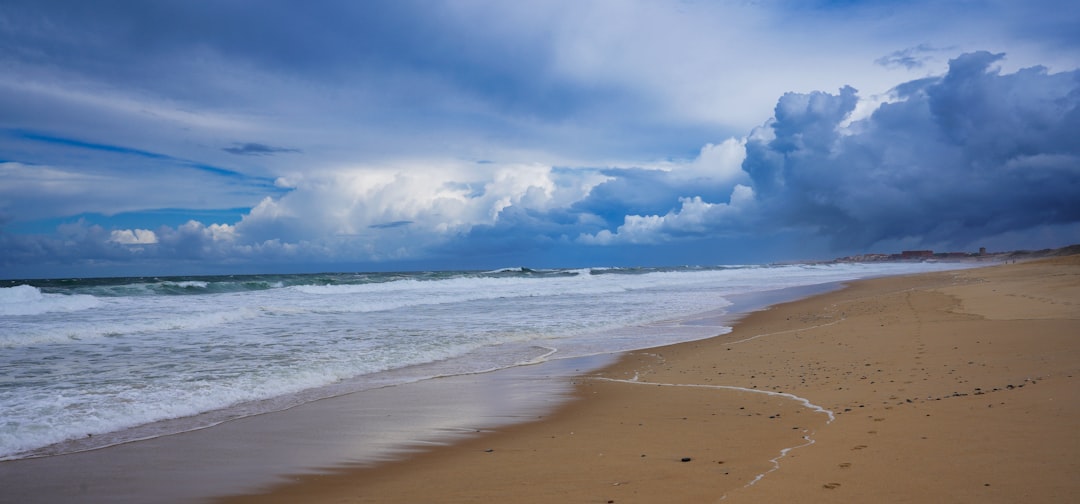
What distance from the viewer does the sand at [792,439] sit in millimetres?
4289

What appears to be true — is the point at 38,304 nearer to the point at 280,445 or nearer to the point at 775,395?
the point at 280,445

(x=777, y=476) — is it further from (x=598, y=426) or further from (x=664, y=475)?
(x=598, y=426)

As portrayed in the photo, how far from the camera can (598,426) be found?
6.97m

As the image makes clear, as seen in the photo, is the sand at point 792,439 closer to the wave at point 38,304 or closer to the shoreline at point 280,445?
the shoreline at point 280,445

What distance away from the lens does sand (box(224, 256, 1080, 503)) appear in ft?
14.1

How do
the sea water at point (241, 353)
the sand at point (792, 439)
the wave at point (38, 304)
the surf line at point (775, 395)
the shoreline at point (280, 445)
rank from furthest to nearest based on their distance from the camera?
the wave at point (38, 304) → the sea water at point (241, 353) → the shoreline at point (280, 445) → the surf line at point (775, 395) → the sand at point (792, 439)

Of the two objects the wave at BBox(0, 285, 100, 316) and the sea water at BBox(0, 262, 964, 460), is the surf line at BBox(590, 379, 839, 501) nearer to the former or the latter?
the sea water at BBox(0, 262, 964, 460)

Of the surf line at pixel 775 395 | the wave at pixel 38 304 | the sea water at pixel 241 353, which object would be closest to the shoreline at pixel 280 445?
the sea water at pixel 241 353

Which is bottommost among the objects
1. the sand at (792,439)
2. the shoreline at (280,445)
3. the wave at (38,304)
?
the shoreline at (280,445)

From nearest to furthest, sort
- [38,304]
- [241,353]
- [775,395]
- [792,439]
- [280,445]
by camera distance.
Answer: [792,439], [280,445], [775,395], [241,353], [38,304]

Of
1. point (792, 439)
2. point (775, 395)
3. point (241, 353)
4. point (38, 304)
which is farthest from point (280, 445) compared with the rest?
point (38, 304)

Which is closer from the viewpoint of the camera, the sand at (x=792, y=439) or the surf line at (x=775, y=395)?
the sand at (x=792, y=439)

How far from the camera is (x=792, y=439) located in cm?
568

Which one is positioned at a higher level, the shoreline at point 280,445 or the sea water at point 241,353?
the sea water at point 241,353
